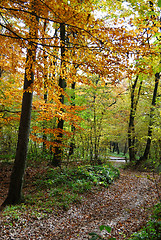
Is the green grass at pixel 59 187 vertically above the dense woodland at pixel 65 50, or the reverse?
the dense woodland at pixel 65 50

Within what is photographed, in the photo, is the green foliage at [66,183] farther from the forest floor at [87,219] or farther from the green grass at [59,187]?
the forest floor at [87,219]

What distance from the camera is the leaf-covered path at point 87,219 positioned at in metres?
Result: 3.77

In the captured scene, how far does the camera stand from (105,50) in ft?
10.9

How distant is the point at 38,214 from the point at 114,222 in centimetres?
212

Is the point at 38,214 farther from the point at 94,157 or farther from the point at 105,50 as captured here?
the point at 94,157

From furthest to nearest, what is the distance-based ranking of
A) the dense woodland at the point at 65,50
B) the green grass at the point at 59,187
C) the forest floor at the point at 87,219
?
the green grass at the point at 59,187
the forest floor at the point at 87,219
the dense woodland at the point at 65,50

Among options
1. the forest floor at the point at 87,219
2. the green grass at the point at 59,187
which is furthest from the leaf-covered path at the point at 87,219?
the green grass at the point at 59,187

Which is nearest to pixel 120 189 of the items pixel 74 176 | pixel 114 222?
pixel 74 176

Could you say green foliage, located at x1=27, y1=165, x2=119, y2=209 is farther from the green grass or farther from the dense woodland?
the dense woodland

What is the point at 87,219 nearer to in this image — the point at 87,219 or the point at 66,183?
the point at 87,219

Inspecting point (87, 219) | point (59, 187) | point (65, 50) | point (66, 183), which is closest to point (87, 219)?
point (87, 219)

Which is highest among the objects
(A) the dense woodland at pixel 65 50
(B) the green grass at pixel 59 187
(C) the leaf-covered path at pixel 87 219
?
Answer: (A) the dense woodland at pixel 65 50

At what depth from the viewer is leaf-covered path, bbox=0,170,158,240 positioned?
12.4ft

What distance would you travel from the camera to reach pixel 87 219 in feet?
15.3
